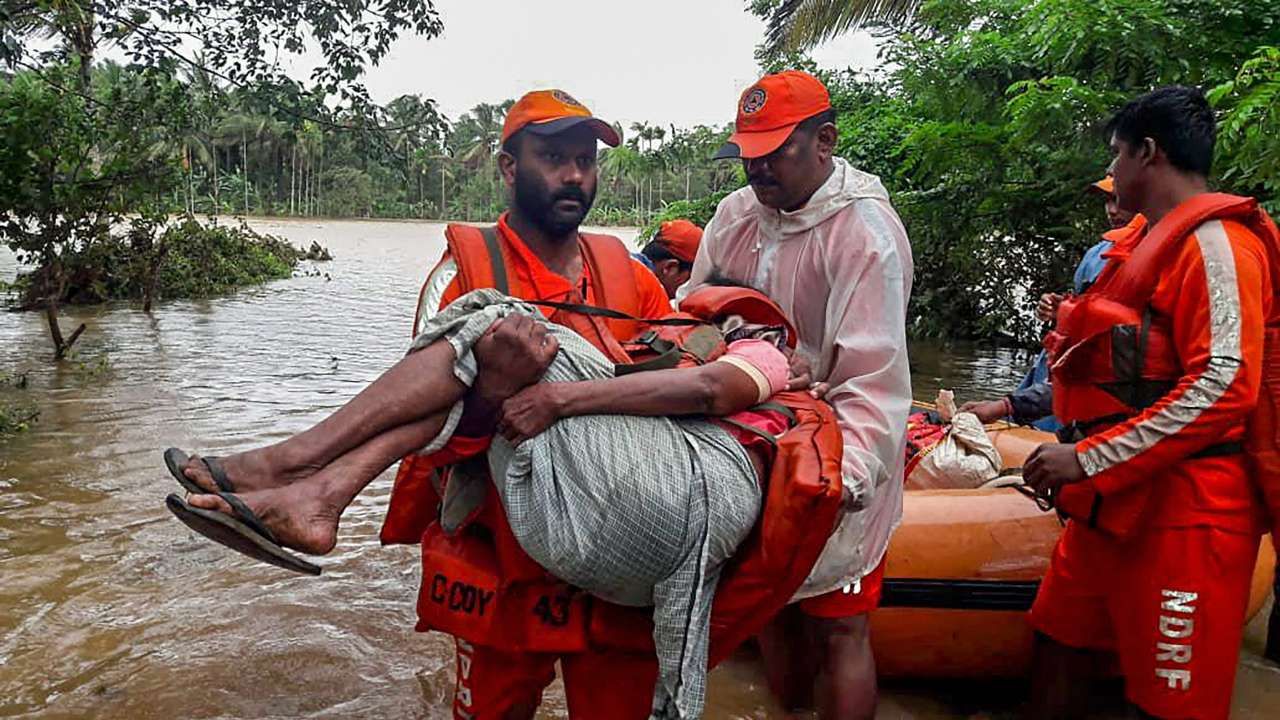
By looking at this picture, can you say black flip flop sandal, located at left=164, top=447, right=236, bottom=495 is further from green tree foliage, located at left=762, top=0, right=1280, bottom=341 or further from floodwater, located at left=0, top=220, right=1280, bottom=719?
green tree foliage, located at left=762, top=0, right=1280, bottom=341

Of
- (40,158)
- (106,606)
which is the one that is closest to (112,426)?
(40,158)

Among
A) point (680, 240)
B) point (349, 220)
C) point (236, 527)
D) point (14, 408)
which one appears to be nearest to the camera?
point (236, 527)

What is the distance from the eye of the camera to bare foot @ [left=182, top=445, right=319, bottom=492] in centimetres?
197

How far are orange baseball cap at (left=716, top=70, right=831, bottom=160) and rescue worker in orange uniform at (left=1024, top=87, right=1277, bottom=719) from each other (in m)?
0.94

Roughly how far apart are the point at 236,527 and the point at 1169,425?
2.29 m

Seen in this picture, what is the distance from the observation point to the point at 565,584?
2219 millimetres

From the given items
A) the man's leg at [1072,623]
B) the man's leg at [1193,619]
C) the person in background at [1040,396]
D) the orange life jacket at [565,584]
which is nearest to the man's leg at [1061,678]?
the man's leg at [1072,623]

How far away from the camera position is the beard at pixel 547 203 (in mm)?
2432

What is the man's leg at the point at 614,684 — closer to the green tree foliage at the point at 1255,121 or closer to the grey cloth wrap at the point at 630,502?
the grey cloth wrap at the point at 630,502

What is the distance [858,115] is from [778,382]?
34.9 feet

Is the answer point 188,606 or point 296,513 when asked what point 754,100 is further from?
point 188,606

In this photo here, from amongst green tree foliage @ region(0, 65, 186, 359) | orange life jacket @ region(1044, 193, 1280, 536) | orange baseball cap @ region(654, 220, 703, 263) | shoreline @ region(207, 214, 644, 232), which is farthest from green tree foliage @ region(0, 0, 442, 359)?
shoreline @ region(207, 214, 644, 232)

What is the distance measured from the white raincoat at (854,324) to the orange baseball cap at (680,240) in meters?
2.22

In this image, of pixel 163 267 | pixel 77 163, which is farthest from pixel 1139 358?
pixel 163 267
